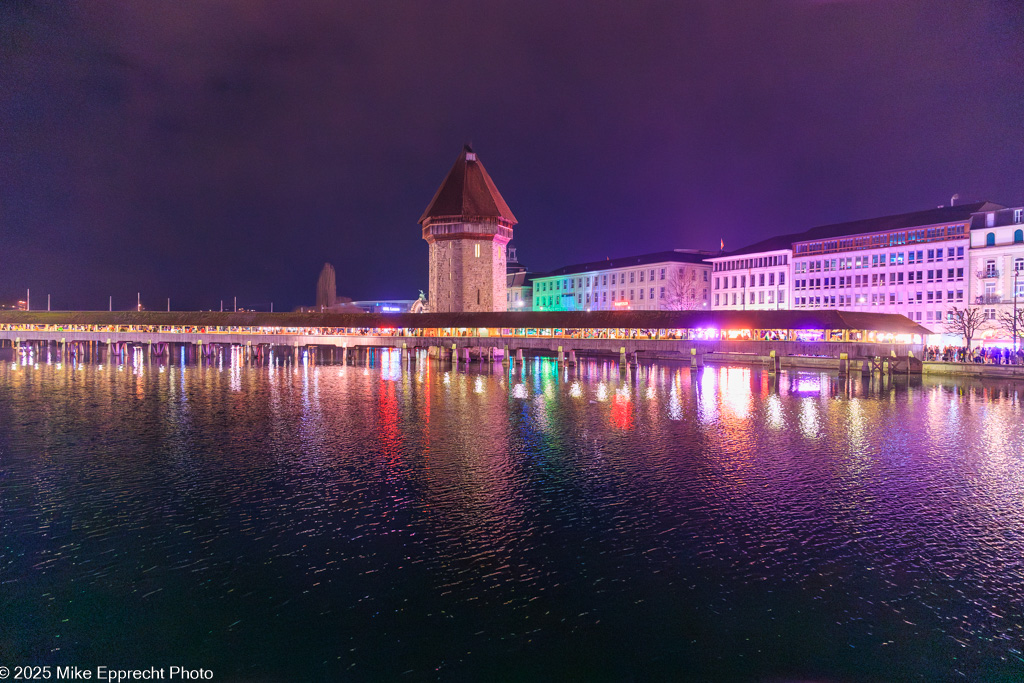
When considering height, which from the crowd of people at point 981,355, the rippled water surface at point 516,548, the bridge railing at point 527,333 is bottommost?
the rippled water surface at point 516,548

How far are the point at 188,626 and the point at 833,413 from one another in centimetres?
2491

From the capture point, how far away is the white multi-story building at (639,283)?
259 feet

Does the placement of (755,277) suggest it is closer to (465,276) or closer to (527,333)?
(527,333)

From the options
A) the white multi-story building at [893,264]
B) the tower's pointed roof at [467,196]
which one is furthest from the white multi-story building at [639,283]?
the tower's pointed roof at [467,196]

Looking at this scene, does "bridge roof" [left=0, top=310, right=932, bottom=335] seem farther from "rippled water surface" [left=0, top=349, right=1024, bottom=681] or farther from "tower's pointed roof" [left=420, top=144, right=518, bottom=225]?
"rippled water surface" [left=0, top=349, right=1024, bottom=681]

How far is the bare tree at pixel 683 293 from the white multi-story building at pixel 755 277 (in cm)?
253

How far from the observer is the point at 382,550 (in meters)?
10.5

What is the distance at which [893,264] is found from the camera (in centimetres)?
5925

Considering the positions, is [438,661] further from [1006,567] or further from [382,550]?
[1006,567]

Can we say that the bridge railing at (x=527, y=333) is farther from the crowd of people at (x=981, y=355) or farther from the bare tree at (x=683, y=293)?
the bare tree at (x=683, y=293)

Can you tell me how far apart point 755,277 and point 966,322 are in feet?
84.1

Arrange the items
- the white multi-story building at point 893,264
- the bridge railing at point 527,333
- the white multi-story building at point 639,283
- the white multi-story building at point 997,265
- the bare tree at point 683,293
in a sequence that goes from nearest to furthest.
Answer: the bridge railing at point 527,333 → the white multi-story building at point 997,265 → the white multi-story building at point 893,264 → the bare tree at point 683,293 → the white multi-story building at point 639,283

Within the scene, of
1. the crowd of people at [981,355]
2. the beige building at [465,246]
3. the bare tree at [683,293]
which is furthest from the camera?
the bare tree at [683,293]

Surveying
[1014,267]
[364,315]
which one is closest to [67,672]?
[364,315]
